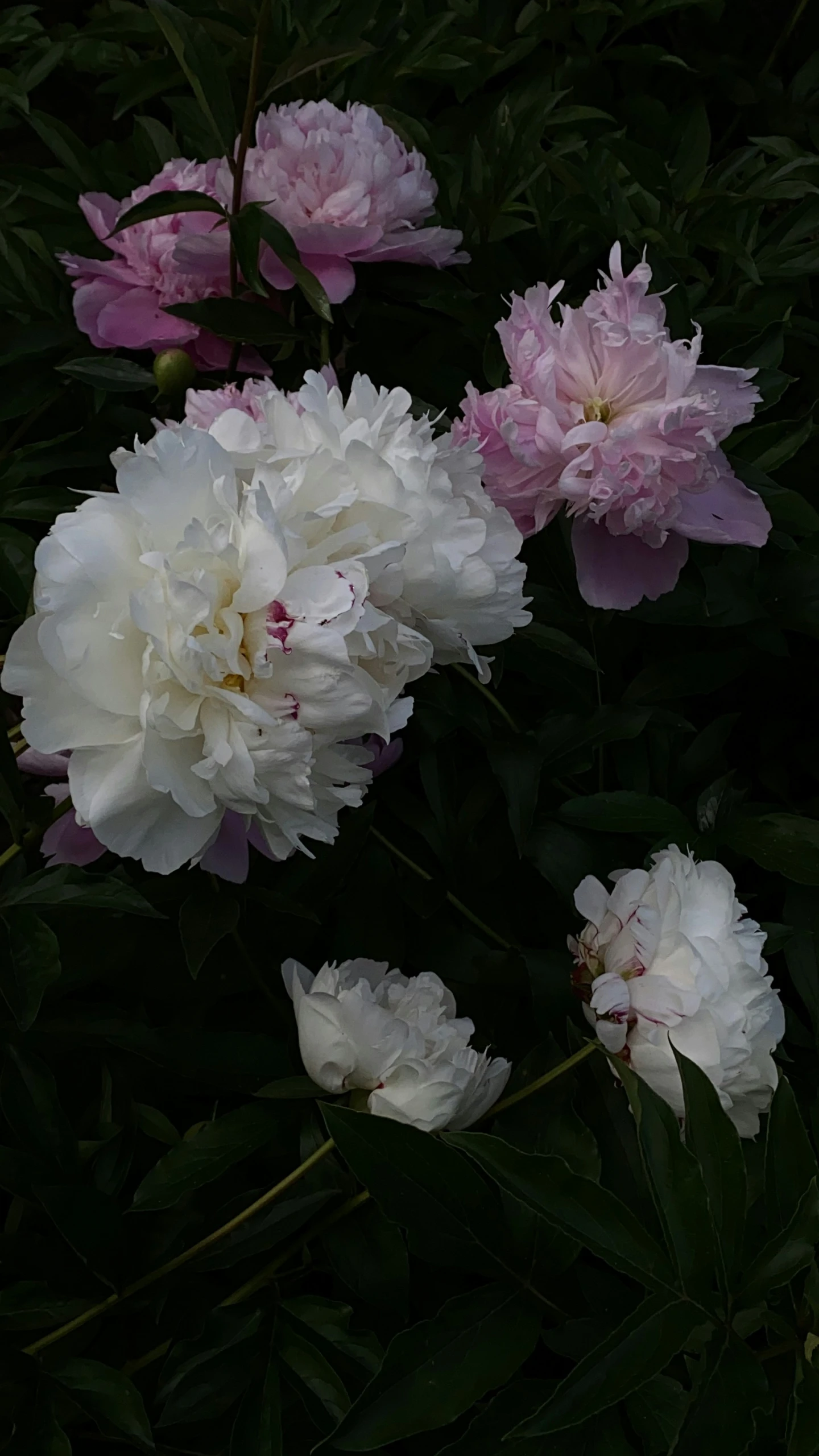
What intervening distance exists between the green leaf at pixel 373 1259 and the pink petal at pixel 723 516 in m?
0.39

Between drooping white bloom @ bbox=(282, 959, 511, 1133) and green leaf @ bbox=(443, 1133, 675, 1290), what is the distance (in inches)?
3.3

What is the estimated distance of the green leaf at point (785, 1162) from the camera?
43cm

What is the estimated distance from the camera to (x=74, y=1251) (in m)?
0.53

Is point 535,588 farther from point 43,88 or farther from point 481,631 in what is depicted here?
point 43,88

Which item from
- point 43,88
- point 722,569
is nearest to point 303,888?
point 722,569

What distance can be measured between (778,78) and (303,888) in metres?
1.07

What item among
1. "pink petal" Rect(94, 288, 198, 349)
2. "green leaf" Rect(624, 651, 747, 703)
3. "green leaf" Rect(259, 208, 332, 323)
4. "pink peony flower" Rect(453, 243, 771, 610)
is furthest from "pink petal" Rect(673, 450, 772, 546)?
"pink petal" Rect(94, 288, 198, 349)

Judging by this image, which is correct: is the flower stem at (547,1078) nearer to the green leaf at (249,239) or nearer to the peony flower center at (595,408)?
the peony flower center at (595,408)

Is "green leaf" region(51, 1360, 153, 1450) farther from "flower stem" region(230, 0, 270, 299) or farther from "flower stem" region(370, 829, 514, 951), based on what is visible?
"flower stem" region(230, 0, 270, 299)

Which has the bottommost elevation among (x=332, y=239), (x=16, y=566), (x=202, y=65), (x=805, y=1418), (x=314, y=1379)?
(x=314, y=1379)

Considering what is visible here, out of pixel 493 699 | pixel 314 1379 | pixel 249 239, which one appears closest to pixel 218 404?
pixel 249 239

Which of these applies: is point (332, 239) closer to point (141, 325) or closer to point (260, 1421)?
point (141, 325)

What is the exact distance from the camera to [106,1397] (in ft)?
1.61

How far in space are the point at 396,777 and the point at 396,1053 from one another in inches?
10.5
